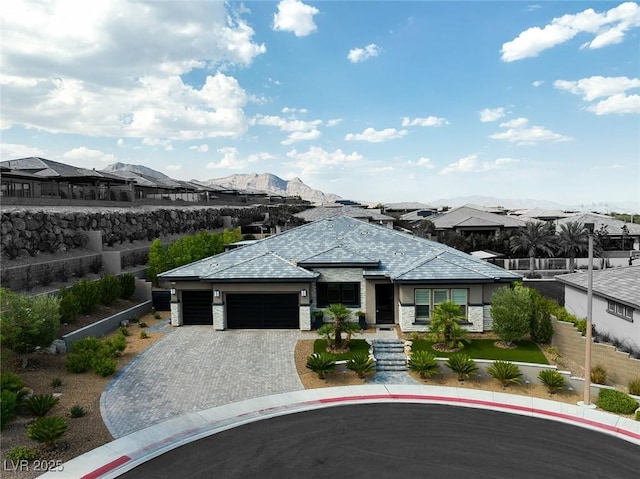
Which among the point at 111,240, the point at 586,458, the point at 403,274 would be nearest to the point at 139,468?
the point at 586,458

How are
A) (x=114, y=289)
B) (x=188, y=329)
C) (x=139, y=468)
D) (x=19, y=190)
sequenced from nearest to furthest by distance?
(x=139, y=468) → (x=188, y=329) → (x=114, y=289) → (x=19, y=190)

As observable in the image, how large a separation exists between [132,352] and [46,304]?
195 inches

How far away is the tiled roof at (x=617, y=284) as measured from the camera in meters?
22.3

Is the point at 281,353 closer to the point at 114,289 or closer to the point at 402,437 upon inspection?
the point at 402,437

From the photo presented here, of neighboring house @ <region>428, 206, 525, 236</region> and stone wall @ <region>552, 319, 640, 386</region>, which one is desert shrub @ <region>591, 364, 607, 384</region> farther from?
neighboring house @ <region>428, 206, 525, 236</region>

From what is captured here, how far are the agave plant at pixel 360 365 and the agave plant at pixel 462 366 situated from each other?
3.69 metres

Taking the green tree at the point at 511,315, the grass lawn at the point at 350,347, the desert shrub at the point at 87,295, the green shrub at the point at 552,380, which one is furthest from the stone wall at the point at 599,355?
the desert shrub at the point at 87,295

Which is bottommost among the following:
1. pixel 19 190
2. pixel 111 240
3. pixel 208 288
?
pixel 208 288

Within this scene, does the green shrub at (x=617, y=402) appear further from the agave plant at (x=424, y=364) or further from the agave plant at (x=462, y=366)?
the agave plant at (x=424, y=364)

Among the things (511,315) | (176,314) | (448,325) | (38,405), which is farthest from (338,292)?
(38,405)

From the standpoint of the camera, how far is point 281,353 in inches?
880

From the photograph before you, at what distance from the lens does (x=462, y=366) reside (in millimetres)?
19391

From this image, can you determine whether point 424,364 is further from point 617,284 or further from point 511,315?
point 617,284

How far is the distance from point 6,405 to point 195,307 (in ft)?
46.0
